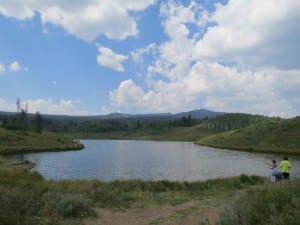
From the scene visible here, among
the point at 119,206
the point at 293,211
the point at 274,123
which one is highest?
the point at 274,123

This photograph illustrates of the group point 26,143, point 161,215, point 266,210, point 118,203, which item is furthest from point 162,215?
point 26,143

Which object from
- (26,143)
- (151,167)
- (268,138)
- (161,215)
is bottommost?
(151,167)

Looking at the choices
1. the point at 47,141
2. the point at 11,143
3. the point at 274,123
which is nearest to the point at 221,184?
the point at 11,143

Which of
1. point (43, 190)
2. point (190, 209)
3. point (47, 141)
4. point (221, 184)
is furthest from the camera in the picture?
point (47, 141)

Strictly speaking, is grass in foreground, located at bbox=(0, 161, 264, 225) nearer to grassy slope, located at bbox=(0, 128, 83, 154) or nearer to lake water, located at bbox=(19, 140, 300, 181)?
lake water, located at bbox=(19, 140, 300, 181)

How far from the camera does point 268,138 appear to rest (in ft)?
355

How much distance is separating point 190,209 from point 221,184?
9.01 m

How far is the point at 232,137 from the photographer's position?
126 meters

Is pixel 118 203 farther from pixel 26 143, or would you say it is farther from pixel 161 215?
pixel 26 143

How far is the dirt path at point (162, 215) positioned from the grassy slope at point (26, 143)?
2859 inches

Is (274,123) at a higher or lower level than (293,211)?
higher

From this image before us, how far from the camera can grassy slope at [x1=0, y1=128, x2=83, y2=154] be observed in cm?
8806

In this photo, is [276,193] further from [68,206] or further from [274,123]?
[274,123]

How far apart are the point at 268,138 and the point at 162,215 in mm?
99459
